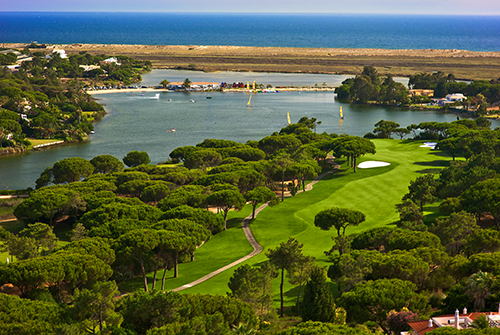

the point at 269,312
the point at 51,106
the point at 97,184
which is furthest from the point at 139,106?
the point at 269,312

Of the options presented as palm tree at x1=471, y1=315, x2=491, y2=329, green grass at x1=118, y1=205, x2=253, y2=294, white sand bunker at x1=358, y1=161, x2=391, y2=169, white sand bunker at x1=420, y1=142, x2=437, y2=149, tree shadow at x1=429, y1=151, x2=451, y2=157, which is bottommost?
green grass at x1=118, y1=205, x2=253, y2=294

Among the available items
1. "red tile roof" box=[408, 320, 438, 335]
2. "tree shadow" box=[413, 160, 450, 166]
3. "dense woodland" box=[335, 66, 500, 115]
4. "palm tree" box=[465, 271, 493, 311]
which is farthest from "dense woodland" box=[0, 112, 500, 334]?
"dense woodland" box=[335, 66, 500, 115]

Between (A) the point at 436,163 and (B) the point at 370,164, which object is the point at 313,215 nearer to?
(B) the point at 370,164

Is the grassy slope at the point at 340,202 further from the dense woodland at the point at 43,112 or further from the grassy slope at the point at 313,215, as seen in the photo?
the dense woodland at the point at 43,112

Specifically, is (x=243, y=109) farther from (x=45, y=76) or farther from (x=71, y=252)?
(x=71, y=252)

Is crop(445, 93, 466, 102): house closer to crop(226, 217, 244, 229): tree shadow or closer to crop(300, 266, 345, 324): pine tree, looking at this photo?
crop(226, 217, 244, 229): tree shadow

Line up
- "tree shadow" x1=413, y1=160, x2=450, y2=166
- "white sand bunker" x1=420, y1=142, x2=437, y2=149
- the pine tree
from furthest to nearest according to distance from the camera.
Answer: "white sand bunker" x1=420, y1=142, x2=437, y2=149
"tree shadow" x1=413, y1=160, x2=450, y2=166
the pine tree

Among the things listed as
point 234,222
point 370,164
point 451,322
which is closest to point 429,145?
point 370,164
